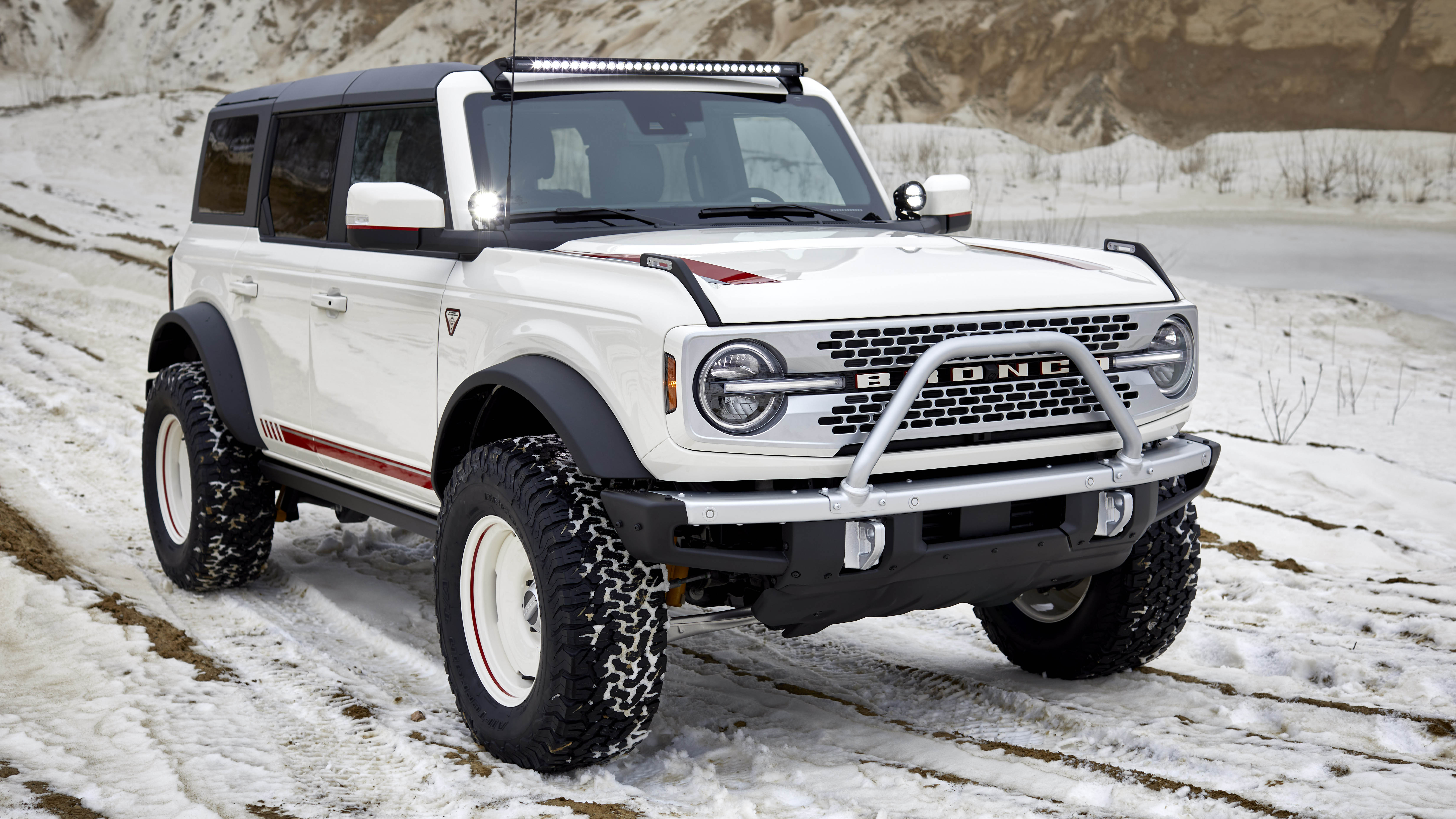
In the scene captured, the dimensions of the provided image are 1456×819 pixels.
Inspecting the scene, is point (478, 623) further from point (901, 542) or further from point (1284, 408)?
point (1284, 408)

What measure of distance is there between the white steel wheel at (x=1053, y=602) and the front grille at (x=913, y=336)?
3.91 feet

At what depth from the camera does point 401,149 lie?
4.88m

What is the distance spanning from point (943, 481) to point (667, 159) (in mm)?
1836

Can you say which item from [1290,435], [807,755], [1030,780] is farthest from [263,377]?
[1290,435]

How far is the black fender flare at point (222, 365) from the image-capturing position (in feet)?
18.5

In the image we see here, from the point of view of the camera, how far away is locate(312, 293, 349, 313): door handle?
4.85m

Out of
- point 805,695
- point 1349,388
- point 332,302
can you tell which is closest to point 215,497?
point 332,302

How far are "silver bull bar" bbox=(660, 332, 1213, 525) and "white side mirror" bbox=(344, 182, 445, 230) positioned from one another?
134cm

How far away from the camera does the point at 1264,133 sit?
25.1m

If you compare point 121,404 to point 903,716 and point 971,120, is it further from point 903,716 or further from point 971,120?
point 971,120

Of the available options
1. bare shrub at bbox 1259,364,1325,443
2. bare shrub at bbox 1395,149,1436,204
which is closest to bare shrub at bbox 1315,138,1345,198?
bare shrub at bbox 1395,149,1436,204

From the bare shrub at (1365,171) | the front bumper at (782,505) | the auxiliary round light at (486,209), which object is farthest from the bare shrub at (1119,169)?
the front bumper at (782,505)

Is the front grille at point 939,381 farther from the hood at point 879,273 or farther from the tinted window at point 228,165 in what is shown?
the tinted window at point 228,165

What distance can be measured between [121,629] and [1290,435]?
6.88 metres
